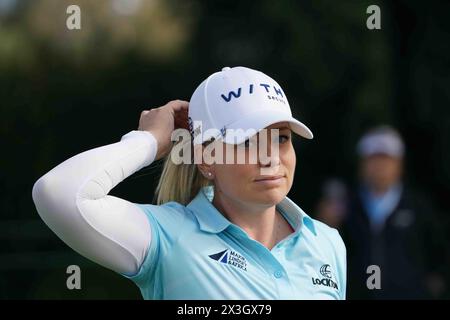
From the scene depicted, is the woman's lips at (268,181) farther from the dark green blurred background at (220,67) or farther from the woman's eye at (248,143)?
the dark green blurred background at (220,67)

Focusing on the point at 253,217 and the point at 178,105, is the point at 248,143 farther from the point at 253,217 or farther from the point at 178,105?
the point at 178,105

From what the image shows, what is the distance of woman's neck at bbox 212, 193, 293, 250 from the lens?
326 cm

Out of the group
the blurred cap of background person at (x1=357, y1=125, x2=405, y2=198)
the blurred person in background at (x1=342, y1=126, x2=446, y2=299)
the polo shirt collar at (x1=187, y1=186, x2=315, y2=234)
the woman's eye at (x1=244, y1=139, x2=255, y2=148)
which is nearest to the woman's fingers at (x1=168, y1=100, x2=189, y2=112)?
the polo shirt collar at (x1=187, y1=186, x2=315, y2=234)

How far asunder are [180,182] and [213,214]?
0.25 meters

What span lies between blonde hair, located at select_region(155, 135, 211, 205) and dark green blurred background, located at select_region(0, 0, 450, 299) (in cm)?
494

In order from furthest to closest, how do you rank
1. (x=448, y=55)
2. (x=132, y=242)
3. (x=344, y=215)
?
(x=448, y=55)
(x=344, y=215)
(x=132, y=242)

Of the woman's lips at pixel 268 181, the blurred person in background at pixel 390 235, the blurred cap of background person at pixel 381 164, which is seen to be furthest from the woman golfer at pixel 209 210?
the blurred cap of background person at pixel 381 164

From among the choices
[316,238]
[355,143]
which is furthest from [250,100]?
[355,143]

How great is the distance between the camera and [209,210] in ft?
10.7

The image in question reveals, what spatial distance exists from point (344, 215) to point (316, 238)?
3.62m

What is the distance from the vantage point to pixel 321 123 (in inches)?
343

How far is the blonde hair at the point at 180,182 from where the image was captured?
342cm

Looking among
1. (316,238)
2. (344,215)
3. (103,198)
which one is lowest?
(344,215)

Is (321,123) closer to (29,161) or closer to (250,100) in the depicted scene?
(29,161)
